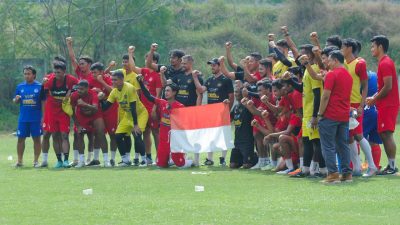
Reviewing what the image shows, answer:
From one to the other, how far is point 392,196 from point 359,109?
2713mm

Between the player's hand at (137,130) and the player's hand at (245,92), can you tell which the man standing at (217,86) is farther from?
the player's hand at (137,130)

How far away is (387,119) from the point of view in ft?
50.0

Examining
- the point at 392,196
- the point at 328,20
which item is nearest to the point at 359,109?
the point at 392,196

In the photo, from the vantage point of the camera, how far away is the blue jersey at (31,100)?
1869 cm

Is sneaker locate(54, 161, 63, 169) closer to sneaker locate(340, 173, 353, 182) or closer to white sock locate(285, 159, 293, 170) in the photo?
A: white sock locate(285, 159, 293, 170)

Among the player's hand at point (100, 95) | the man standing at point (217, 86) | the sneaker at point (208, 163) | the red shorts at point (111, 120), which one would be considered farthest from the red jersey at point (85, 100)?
the sneaker at point (208, 163)

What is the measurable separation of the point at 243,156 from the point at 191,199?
204 inches

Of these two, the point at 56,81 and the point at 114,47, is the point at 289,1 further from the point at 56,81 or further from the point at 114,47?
the point at 56,81

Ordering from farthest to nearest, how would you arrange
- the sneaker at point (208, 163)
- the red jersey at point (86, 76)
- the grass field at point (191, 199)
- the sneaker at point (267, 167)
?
the red jersey at point (86, 76)
the sneaker at point (208, 163)
the sneaker at point (267, 167)
the grass field at point (191, 199)

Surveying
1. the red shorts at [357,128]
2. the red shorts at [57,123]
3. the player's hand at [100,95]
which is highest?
the player's hand at [100,95]

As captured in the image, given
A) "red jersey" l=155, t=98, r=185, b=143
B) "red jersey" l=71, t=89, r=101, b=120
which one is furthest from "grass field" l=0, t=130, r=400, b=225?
"red jersey" l=71, t=89, r=101, b=120

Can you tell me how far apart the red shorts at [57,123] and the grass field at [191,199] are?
172 centimetres

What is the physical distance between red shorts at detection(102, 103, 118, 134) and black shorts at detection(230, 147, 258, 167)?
8.65 feet

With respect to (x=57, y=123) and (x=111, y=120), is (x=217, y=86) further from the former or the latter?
(x=57, y=123)
